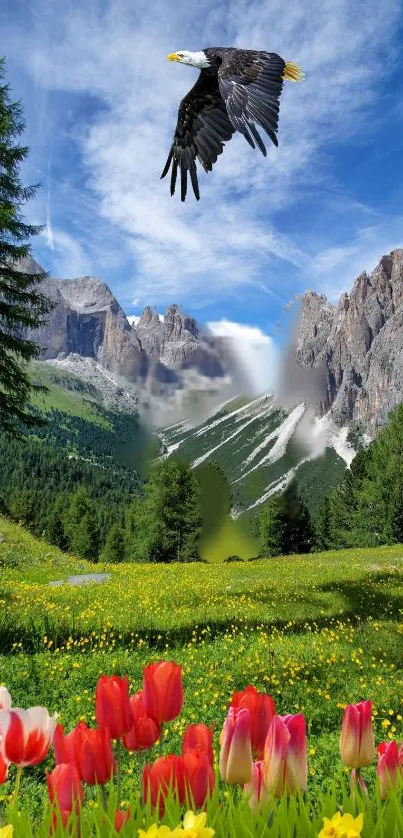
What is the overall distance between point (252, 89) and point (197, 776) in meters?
5.39

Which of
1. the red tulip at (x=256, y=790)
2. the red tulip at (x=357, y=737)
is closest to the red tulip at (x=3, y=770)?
the red tulip at (x=256, y=790)

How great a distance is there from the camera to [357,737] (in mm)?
1755

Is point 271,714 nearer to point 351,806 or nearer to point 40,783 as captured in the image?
point 351,806

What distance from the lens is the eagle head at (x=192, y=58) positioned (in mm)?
5945

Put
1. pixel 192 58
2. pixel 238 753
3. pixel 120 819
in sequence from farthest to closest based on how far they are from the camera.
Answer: pixel 192 58 → pixel 238 753 → pixel 120 819

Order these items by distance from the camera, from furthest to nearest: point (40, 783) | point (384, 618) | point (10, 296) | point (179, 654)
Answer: point (10, 296) < point (384, 618) < point (179, 654) < point (40, 783)

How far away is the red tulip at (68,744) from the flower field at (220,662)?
176 millimetres

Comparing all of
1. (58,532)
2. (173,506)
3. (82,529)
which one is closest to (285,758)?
(173,506)

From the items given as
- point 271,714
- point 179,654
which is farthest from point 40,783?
point 271,714

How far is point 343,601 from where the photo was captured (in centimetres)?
1312

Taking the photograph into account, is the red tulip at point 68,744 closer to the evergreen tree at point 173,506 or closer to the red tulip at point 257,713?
the red tulip at point 257,713

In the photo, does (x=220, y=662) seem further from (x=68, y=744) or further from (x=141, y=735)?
(x=68, y=744)

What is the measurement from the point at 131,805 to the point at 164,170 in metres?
6.97

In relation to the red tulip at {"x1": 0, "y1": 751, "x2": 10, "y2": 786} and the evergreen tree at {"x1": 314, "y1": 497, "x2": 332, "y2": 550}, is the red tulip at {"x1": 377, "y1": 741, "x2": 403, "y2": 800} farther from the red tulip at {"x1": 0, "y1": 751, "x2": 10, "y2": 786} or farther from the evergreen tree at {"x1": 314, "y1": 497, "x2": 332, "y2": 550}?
the evergreen tree at {"x1": 314, "y1": 497, "x2": 332, "y2": 550}
